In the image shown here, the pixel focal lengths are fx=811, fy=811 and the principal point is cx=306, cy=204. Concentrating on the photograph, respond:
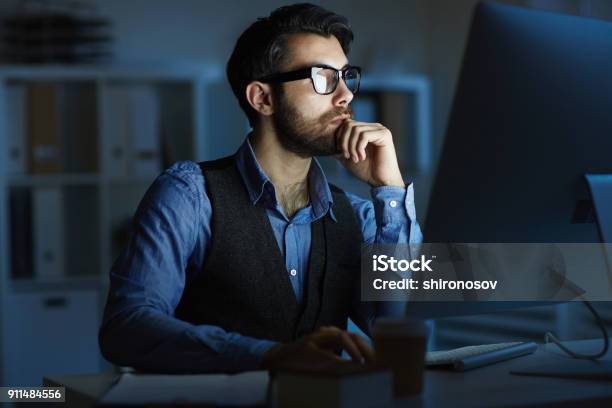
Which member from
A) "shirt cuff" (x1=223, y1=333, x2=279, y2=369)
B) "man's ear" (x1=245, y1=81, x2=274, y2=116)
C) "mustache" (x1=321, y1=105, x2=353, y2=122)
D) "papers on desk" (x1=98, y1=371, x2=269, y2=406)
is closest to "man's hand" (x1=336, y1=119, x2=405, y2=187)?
"mustache" (x1=321, y1=105, x2=353, y2=122)

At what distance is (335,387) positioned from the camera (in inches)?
33.9

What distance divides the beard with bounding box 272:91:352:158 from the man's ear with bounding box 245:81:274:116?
1.0 inches

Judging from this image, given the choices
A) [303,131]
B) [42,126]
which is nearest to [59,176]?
[42,126]

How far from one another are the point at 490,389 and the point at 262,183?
73 cm

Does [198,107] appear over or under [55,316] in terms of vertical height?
over

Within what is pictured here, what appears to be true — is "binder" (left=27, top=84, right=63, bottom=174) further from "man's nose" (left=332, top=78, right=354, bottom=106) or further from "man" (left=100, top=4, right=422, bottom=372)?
"man's nose" (left=332, top=78, right=354, bottom=106)

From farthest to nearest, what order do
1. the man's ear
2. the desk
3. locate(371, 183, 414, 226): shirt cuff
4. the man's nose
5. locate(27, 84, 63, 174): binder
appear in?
locate(27, 84, 63, 174): binder → the man's ear → the man's nose → locate(371, 183, 414, 226): shirt cuff → the desk

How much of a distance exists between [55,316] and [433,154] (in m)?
2.04

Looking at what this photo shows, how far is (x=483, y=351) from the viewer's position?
1.27 metres

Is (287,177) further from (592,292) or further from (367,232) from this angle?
(592,292)

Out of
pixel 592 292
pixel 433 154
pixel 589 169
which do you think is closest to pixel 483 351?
pixel 592 292

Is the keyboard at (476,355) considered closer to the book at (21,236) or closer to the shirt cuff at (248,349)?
the shirt cuff at (248,349)

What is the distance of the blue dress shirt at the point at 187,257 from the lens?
1.19m

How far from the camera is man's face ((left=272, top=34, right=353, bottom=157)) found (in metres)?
1.74
